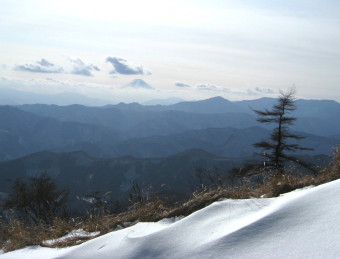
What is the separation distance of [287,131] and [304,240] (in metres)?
20.1

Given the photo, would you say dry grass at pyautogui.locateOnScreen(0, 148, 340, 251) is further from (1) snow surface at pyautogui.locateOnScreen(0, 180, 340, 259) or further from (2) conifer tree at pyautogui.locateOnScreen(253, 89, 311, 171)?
(2) conifer tree at pyautogui.locateOnScreen(253, 89, 311, 171)

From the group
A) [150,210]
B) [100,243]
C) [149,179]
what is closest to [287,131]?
[150,210]

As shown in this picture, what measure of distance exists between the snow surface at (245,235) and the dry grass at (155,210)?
56 centimetres

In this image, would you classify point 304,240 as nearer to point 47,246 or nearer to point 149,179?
point 47,246

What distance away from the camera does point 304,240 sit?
119 inches

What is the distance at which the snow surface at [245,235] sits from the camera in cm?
301

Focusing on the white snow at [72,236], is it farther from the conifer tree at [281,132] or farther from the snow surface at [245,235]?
the conifer tree at [281,132]

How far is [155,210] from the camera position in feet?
18.3

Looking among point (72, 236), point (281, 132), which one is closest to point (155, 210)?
point (72, 236)

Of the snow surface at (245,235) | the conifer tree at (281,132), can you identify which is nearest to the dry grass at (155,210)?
the snow surface at (245,235)

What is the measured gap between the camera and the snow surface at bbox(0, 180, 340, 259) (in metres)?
3.01

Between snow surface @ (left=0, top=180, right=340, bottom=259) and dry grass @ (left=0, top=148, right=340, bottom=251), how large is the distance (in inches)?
21.9

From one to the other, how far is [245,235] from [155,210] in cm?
239

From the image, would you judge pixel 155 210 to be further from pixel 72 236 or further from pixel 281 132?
pixel 281 132
